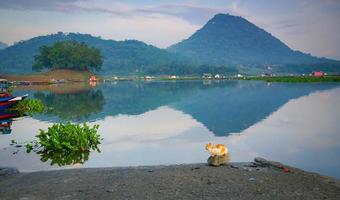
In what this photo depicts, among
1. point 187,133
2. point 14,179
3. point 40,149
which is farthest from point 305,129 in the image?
point 14,179

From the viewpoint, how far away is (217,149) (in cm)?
1703

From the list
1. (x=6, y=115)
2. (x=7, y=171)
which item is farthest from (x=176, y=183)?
(x=6, y=115)

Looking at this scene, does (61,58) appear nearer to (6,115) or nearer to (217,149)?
(6,115)

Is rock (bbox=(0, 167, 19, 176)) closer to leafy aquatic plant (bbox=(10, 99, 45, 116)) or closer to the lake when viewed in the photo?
the lake

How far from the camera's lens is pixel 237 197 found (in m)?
12.5

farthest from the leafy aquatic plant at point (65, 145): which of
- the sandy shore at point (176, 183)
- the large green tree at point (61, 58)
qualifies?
the large green tree at point (61, 58)

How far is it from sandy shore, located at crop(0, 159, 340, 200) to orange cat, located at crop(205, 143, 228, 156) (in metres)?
Result: 0.62

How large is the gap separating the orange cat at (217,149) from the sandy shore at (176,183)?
2.04 feet

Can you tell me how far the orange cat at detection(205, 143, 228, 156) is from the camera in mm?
16969

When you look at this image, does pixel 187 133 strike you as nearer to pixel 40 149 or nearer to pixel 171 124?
pixel 171 124

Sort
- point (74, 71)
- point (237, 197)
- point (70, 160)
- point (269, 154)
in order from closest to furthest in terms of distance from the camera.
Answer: point (237, 197), point (70, 160), point (269, 154), point (74, 71)

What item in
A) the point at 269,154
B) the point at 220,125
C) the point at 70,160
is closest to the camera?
the point at 70,160

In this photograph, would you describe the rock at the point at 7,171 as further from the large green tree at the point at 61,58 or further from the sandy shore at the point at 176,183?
the large green tree at the point at 61,58

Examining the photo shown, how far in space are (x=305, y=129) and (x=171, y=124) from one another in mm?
11460
